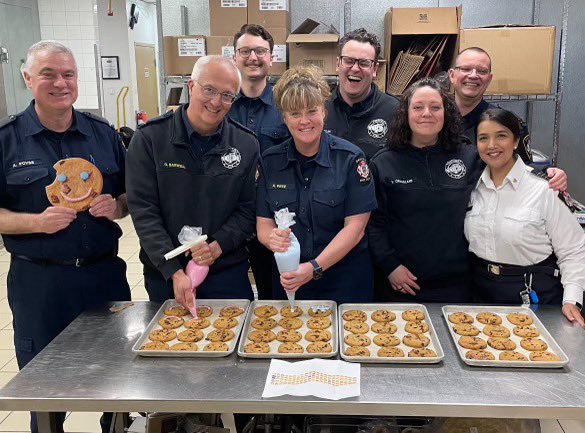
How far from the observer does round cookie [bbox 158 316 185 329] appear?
206 cm

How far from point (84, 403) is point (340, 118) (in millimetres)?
1895

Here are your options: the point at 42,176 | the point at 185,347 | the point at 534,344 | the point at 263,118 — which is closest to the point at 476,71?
the point at 263,118

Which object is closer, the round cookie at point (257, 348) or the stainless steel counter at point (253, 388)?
the stainless steel counter at point (253, 388)

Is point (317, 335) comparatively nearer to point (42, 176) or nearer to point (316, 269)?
point (316, 269)

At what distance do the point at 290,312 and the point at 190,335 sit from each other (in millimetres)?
403

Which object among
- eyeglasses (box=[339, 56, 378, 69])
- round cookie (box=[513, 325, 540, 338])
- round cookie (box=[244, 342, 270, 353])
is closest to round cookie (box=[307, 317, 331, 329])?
round cookie (box=[244, 342, 270, 353])

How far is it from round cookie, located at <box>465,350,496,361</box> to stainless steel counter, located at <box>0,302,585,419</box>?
4cm

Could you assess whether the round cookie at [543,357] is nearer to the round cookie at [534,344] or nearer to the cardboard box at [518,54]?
the round cookie at [534,344]

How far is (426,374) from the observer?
1757 mm

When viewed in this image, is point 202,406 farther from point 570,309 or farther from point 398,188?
point 570,309

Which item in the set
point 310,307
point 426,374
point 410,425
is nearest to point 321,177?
point 310,307

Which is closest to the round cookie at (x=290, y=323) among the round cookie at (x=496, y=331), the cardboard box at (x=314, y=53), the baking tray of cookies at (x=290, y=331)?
the baking tray of cookies at (x=290, y=331)

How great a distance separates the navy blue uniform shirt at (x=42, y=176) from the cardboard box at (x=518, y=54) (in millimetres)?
2561

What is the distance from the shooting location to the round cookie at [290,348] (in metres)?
1.88
